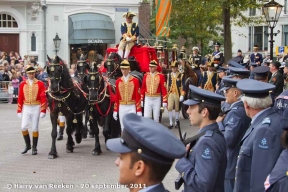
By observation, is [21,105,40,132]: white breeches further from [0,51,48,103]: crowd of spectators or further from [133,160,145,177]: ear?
[0,51,48,103]: crowd of spectators

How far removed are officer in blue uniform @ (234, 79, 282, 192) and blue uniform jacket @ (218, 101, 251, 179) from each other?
0.74 metres

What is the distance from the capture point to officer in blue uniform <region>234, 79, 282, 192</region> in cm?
485

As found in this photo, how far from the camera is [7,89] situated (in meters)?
26.3

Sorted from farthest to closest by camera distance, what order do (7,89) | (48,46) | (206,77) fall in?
(48,46) → (7,89) → (206,77)

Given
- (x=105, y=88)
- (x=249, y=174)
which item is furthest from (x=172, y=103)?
(x=249, y=174)

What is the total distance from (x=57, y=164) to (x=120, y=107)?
2109 millimetres

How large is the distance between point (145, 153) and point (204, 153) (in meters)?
1.43

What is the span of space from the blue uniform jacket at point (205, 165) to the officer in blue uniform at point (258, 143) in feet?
1.48

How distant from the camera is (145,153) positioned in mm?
3119

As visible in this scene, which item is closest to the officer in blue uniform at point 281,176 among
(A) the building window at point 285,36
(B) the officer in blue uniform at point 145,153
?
(B) the officer in blue uniform at point 145,153

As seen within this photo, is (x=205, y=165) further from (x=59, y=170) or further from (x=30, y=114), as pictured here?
(x=30, y=114)

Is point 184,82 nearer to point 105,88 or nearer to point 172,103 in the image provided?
point 172,103

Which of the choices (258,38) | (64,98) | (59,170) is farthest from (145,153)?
(258,38)

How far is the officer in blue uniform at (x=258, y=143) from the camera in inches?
191
